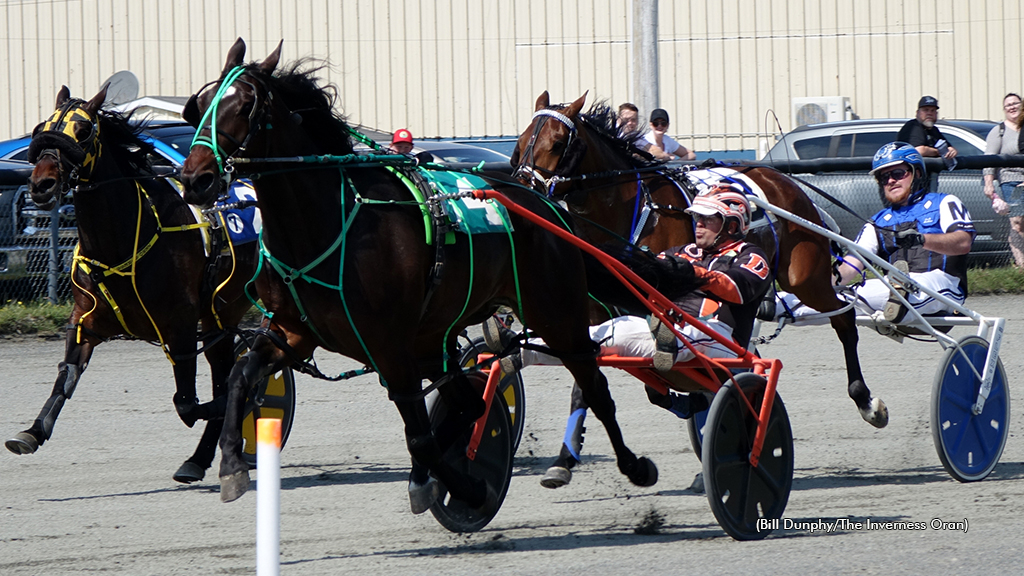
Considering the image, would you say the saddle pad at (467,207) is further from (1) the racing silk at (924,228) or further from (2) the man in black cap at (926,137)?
(2) the man in black cap at (926,137)

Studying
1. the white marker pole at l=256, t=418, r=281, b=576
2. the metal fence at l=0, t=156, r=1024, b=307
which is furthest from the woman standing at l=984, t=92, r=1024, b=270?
the white marker pole at l=256, t=418, r=281, b=576

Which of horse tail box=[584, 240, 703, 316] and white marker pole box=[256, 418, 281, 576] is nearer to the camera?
white marker pole box=[256, 418, 281, 576]

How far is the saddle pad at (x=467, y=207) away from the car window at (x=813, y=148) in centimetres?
880

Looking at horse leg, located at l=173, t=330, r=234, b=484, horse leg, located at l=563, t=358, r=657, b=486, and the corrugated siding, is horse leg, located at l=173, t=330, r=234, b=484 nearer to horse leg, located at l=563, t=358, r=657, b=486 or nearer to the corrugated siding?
horse leg, located at l=563, t=358, r=657, b=486

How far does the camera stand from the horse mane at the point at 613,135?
723 centimetres

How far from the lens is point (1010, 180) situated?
12359mm

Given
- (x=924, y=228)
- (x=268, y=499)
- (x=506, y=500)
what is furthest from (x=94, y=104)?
(x=924, y=228)

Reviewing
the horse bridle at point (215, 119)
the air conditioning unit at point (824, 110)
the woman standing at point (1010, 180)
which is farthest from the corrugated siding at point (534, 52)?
the horse bridle at point (215, 119)

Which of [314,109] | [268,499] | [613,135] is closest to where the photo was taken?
[268,499]

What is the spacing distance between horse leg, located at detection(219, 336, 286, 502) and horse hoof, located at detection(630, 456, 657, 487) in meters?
1.63

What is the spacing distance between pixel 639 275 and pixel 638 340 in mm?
299

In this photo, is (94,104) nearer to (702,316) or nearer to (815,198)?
(702,316)

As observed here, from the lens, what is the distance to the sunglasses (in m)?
7.27

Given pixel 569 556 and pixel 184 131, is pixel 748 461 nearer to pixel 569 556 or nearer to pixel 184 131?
pixel 569 556
